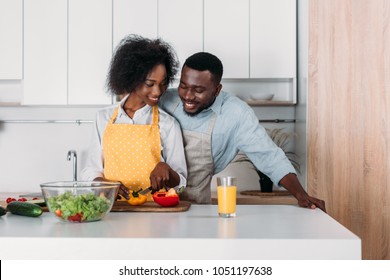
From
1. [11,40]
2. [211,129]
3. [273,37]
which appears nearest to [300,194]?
[211,129]

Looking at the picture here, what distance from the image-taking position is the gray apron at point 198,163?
2.89m

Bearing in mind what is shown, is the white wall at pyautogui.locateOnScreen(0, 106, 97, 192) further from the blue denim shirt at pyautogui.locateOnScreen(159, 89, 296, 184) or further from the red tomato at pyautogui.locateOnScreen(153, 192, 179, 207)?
the red tomato at pyautogui.locateOnScreen(153, 192, 179, 207)

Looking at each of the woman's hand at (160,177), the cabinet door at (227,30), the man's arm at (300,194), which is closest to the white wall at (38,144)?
the cabinet door at (227,30)

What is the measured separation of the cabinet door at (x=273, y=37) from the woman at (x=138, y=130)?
47.5 inches

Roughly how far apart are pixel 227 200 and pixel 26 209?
0.67 m

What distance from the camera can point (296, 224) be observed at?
191 cm

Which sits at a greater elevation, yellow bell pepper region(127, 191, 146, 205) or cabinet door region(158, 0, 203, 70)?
cabinet door region(158, 0, 203, 70)

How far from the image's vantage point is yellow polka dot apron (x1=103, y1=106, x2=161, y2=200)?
2.70 metres

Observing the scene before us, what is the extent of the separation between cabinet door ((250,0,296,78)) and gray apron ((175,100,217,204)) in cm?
113

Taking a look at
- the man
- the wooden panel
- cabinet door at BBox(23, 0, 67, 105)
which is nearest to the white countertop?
the man

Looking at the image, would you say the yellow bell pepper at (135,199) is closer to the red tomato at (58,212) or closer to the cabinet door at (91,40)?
the red tomato at (58,212)

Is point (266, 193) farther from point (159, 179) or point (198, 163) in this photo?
point (159, 179)

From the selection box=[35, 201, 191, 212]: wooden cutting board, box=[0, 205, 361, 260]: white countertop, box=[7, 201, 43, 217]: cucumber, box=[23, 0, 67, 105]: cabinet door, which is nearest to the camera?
box=[0, 205, 361, 260]: white countertop

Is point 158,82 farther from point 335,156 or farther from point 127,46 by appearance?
point 335,156
